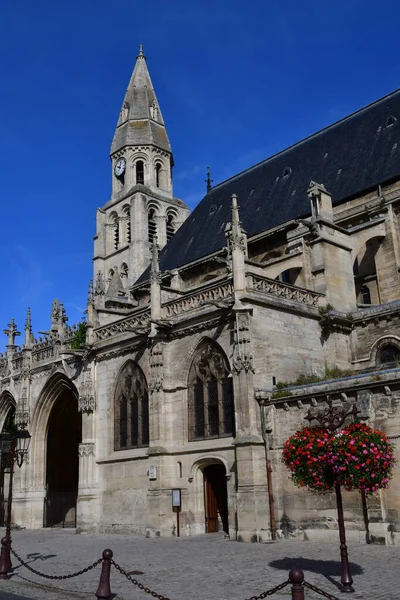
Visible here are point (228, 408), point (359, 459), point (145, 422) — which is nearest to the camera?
point (359, 459)

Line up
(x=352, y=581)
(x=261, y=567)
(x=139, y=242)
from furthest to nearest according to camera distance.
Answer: (x=139, y=242) → (x=261, y=567) → (x=352, y=581)

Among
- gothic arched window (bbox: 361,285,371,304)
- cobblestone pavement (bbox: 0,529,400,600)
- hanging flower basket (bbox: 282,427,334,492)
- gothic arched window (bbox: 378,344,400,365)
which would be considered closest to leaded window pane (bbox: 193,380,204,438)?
cobblestone pavement (bbox: 0,529,400,600)

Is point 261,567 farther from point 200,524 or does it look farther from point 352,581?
point 200,524

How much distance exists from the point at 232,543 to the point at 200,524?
9.61 feet

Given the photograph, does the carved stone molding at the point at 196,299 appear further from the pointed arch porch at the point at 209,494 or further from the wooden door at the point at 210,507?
the wooden door at the point at 210,507

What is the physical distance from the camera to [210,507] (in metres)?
18.3

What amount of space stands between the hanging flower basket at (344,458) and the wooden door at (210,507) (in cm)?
896

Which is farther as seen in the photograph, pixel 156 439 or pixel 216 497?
pixel 156 439

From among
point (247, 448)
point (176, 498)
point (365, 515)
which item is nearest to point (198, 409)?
point (176, 498)

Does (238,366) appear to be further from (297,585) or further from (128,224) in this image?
(128,224)

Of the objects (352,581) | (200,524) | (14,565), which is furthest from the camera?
(200,524)

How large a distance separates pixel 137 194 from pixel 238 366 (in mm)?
29045

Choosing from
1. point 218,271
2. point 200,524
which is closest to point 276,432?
point 200,524

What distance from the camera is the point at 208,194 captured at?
120 feet
